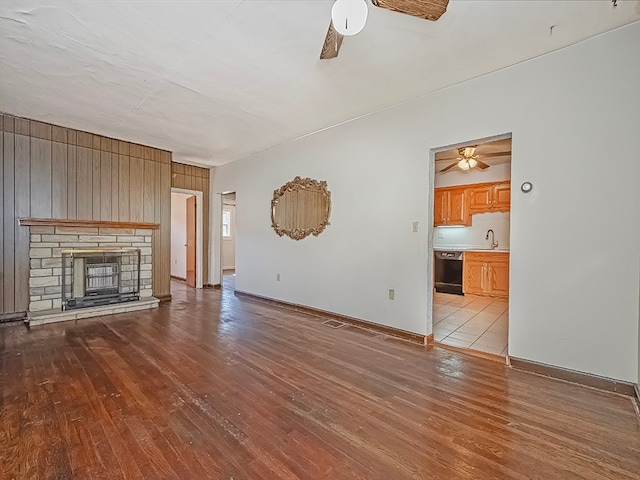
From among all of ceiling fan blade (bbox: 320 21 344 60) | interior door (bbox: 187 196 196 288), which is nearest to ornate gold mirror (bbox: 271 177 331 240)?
ceiling fan blade (bbox: 320 21 344 60)

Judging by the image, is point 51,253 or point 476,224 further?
point 476,224

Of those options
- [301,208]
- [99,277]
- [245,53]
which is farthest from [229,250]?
[245,53]

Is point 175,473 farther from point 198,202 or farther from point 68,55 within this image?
point 198,202

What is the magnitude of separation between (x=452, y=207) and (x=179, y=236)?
691 cm

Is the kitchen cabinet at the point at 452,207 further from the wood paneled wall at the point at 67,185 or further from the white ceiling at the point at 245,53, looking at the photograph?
the wood paneled wall at the point at 67,185

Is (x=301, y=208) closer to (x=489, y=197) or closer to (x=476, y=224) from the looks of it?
(x=489, y=197)

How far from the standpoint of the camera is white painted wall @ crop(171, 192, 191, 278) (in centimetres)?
812

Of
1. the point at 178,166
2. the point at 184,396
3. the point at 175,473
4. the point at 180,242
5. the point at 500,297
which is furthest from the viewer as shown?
the point at 180,242

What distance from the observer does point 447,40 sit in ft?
7.96

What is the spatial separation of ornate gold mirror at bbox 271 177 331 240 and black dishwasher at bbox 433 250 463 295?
10.5 ft

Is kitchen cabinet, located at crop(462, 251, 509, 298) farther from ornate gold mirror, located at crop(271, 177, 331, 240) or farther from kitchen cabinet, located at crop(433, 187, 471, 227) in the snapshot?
ornate gold mirror, located at crop(271, 177, 331, 240)

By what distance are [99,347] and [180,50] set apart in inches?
120

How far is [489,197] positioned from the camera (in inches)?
239

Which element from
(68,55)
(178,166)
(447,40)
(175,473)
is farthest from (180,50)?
(178,166)
